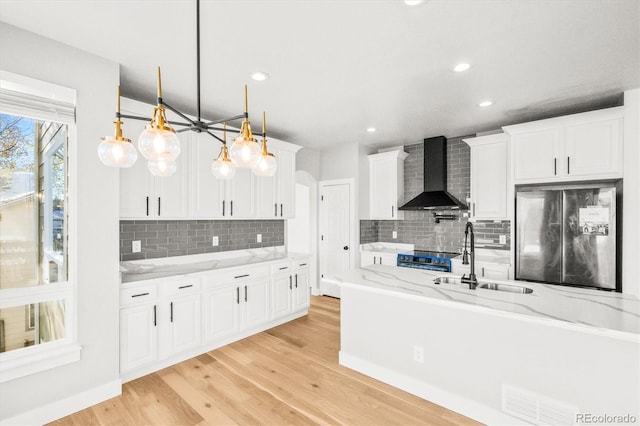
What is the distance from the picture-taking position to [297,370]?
2885 mm

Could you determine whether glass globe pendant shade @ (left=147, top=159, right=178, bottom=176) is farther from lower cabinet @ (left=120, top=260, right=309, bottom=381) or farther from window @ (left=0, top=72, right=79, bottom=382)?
lower cabinet @ (left=120, top=260, right=309, bottom=381)

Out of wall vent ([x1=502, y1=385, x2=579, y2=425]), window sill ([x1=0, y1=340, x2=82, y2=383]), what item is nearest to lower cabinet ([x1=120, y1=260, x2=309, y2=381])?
window sill ([x1=0, y1=340, x2=82, y2=383])

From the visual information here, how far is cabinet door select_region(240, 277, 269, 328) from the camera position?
11.8 ft

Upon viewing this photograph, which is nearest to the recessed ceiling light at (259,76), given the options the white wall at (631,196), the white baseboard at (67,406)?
the white baseboard at (67,406)

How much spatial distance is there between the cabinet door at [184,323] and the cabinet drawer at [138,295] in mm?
213

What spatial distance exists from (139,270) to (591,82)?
490cm

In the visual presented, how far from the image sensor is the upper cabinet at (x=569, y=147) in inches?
124

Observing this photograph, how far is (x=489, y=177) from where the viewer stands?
13.7 ft

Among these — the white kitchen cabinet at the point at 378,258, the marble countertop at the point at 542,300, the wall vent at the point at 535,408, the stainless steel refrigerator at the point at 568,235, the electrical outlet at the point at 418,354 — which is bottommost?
the wall vent at the point at 535,408

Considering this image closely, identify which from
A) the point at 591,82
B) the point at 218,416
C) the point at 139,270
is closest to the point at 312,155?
the point at 139,270

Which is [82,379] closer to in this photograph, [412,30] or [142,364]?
[142,364]

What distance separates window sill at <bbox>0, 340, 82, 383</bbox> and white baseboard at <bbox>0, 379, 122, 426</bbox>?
0.28 metres

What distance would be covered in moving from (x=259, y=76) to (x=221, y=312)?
2.53m

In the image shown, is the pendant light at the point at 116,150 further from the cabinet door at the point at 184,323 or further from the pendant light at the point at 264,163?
the cabinet door at the point at 184,323
